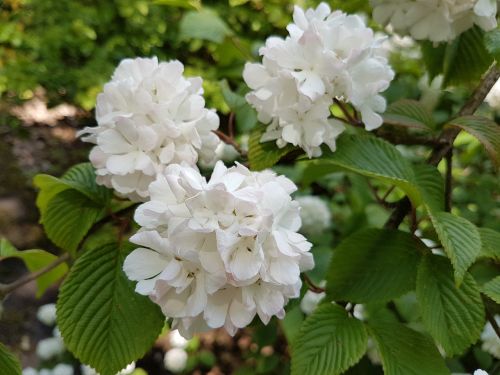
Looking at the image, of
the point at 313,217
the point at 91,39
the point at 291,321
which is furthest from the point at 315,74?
the point at 91,39

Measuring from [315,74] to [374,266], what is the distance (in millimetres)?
273

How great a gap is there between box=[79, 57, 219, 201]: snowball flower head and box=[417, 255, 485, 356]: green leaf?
0.31 meters

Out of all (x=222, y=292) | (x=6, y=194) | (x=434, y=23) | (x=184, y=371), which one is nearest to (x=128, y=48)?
(x=6, y=194)

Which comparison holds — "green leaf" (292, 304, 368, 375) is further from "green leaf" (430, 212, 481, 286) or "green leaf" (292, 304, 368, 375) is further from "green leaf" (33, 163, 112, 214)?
"green leaf" (33, 163, 112, 214)

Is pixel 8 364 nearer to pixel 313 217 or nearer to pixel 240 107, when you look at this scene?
pixel 240 107

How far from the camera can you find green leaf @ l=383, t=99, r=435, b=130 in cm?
77

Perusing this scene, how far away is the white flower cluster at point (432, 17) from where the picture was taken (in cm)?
72

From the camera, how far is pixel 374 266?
72cm

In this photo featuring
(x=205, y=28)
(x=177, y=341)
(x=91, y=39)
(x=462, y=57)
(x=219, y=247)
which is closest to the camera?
(x=219, y=247)

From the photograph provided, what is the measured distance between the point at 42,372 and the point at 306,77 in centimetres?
148

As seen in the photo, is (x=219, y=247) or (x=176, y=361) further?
(x=176, y=361)

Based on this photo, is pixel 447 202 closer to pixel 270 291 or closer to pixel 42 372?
pixel 270 291

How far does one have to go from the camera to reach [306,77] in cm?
61

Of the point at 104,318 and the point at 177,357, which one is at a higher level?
the point at 104,318
